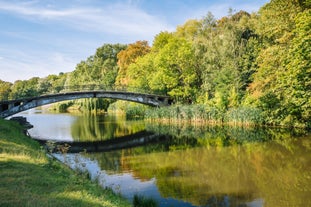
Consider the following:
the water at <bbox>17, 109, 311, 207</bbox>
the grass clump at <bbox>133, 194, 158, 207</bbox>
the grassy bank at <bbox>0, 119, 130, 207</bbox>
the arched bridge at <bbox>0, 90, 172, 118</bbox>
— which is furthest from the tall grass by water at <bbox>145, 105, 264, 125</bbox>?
the grassy bank at <bbox>0, 119, 130, 207</bbox>

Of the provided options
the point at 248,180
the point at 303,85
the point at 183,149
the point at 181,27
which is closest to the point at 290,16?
the point at 303,85

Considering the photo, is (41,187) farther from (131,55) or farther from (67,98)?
(131,55)

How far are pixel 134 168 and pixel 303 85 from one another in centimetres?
1684

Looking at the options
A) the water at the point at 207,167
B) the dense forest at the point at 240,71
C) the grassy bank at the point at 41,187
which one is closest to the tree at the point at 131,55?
the dense forest at the point at 240,71

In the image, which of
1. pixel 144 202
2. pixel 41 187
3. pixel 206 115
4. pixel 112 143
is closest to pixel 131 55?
pixel 206 115

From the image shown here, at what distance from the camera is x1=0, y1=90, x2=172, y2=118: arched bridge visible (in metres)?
38.2

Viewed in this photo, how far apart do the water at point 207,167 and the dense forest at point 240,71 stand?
4.22 m

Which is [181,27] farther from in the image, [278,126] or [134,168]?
[134,168]

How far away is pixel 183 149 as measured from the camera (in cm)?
2306

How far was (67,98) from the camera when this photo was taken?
42.6m

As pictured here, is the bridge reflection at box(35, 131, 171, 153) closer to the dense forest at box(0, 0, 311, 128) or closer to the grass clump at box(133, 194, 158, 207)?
the dense forest at box(0, 0, 311, 128)

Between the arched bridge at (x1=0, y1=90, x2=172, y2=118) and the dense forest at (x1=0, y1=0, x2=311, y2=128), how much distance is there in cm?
142

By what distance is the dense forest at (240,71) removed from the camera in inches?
1025

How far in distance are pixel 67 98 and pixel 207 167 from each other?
30489 mm
